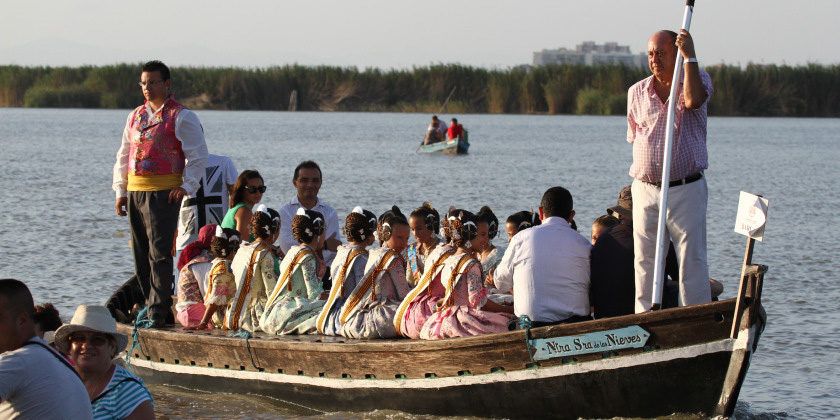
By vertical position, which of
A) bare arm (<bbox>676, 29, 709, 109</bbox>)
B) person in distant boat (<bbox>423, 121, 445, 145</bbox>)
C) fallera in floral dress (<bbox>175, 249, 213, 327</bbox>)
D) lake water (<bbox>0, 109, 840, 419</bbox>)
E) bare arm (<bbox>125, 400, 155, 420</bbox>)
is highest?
bare arm (<bbox>676, 29, 709, 109</bbox>)

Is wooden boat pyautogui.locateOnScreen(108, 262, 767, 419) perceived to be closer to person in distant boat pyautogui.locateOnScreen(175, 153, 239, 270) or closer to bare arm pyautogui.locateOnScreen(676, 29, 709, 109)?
bare arm pyautogui.locateOnScreen(676, 29, 709, 109)

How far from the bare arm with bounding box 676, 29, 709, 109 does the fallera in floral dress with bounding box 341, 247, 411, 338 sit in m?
2.21

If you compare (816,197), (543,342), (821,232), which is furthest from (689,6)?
(816,197)

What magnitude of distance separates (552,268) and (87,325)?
295cm

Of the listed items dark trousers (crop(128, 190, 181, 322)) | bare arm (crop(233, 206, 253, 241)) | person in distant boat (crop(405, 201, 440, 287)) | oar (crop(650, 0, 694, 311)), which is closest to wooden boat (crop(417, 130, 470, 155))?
bare arm (crop(233, 206, 253, 241))

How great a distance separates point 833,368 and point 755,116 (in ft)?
192

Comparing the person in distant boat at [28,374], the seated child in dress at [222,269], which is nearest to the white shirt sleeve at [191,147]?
the seated child in dress at [222,269]

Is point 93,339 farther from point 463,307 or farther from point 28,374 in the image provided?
point 463,307

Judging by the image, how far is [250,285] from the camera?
25.3 feet

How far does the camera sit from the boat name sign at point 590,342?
6.09 meters

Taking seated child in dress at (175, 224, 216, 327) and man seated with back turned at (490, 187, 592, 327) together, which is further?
seated child in dress at (175, 224, 216, 327)

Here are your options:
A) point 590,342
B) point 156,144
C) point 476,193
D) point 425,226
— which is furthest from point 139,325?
point 476,193

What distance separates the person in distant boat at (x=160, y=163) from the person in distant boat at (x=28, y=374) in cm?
398

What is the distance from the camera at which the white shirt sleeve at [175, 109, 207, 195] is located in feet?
25.9
